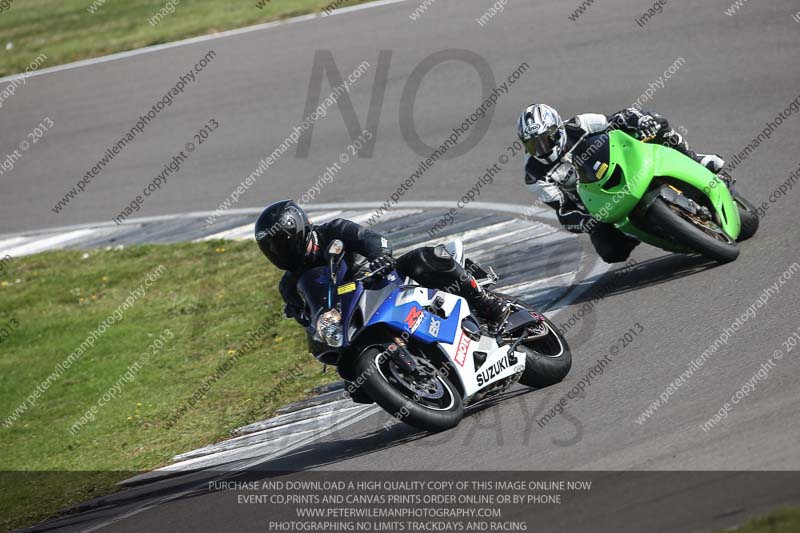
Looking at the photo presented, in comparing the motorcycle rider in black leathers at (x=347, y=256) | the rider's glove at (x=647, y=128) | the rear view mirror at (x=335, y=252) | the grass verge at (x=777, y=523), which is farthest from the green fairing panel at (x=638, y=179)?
the grass verge at (x=777, y=523)

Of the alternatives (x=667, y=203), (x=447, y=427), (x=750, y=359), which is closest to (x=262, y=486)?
(x=447, y=427)

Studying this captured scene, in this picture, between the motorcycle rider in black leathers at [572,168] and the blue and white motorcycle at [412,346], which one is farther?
the motorcycle rider in black leathers at [572,168]

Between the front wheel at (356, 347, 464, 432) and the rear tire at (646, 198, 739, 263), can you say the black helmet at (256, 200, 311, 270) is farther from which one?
the rear tire at (646, 198, 739, 263)

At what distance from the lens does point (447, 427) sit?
278 inches

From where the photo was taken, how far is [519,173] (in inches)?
520

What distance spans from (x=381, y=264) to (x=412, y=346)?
0.64m

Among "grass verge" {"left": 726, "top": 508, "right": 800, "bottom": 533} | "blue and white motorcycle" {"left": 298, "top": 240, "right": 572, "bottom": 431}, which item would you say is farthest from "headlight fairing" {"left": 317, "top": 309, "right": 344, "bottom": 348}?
"grass verge" {"left": 726, "top": 508, "right": 800, "bottom": 533}

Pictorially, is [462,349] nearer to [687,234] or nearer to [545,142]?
[687,234]

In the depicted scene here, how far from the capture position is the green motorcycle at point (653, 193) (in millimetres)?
8945

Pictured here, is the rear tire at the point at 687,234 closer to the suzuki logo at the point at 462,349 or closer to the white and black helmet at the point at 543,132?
the white and black helmet at the point at 543,132

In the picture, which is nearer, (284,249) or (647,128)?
(284,249)

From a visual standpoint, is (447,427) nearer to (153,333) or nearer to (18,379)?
(153,333)

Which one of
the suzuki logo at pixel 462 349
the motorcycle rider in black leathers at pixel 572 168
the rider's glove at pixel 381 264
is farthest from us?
the motorcycle rider in black leathers at pixel 572 168

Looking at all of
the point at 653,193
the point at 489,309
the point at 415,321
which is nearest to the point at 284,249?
the point at 415,321
